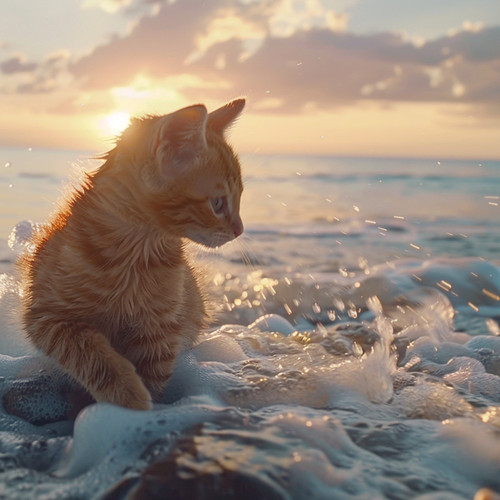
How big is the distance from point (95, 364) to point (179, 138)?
967 mm

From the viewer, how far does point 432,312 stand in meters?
4.77

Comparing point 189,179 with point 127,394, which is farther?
point 189,179

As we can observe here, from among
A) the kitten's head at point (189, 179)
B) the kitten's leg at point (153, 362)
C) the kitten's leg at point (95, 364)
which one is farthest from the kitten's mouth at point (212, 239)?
the kitten's leg at point (95, 364)

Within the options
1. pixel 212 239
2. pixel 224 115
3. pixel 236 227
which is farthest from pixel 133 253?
pixel 224 115

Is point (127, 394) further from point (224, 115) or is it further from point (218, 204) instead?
point (224, 115)

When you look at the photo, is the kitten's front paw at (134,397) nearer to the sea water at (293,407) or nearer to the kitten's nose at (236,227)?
the sea water at (293,407)

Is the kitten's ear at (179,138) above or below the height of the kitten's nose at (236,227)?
above

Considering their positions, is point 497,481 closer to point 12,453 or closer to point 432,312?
point 12,453

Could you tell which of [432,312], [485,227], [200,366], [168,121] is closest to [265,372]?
[200,366]

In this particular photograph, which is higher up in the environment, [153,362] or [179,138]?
[179,138]

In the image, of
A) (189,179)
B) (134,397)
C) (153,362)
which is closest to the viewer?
(134,397)

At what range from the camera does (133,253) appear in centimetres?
261

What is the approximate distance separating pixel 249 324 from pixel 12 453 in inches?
107

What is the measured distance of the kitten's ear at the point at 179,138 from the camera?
239 cm
